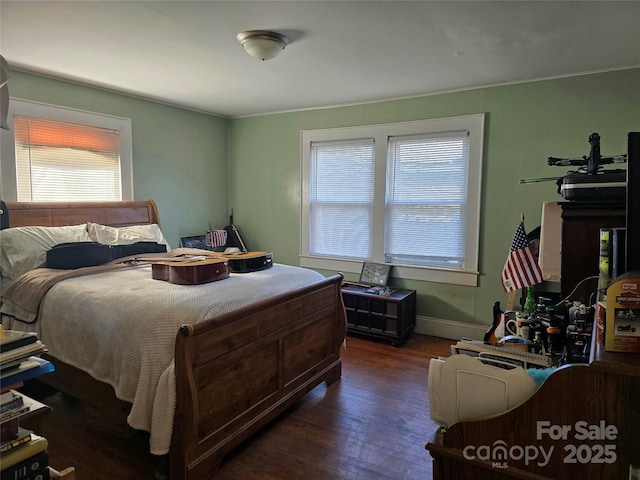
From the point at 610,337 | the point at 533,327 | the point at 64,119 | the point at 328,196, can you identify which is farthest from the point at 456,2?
the point at 64,119

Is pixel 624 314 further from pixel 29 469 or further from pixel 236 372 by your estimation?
pixel 236 372

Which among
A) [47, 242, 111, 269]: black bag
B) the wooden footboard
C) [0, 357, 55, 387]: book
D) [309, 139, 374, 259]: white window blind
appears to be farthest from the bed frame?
[309, 139, 374, 259]: white window blind

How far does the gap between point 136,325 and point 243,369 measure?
2.00 feet

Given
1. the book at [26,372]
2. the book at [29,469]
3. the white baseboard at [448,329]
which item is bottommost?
→ the white baseboard at [448,329]

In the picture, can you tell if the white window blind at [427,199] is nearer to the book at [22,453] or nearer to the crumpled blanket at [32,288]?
Answer: the crumpled blanket at [32,288]

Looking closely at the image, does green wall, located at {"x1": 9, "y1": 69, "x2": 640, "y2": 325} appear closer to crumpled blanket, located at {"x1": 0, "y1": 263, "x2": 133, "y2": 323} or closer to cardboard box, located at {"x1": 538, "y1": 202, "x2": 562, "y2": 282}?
cardboard box, located at {"x1": 538, "y1": 202, "x2": 562, "y2": 282}

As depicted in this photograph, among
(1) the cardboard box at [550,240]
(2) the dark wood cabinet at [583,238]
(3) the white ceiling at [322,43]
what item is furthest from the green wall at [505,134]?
(2) the dark wood cabinet at [583,238]

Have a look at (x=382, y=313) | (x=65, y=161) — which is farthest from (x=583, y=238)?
(x=65, y=161)

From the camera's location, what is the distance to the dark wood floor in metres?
2.12

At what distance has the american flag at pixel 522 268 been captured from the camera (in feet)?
9.05

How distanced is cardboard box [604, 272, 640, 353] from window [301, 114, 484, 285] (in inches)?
120

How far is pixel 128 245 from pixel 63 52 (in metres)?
1.47

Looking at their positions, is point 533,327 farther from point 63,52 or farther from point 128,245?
point 63,52

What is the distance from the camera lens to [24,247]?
9.65ft
